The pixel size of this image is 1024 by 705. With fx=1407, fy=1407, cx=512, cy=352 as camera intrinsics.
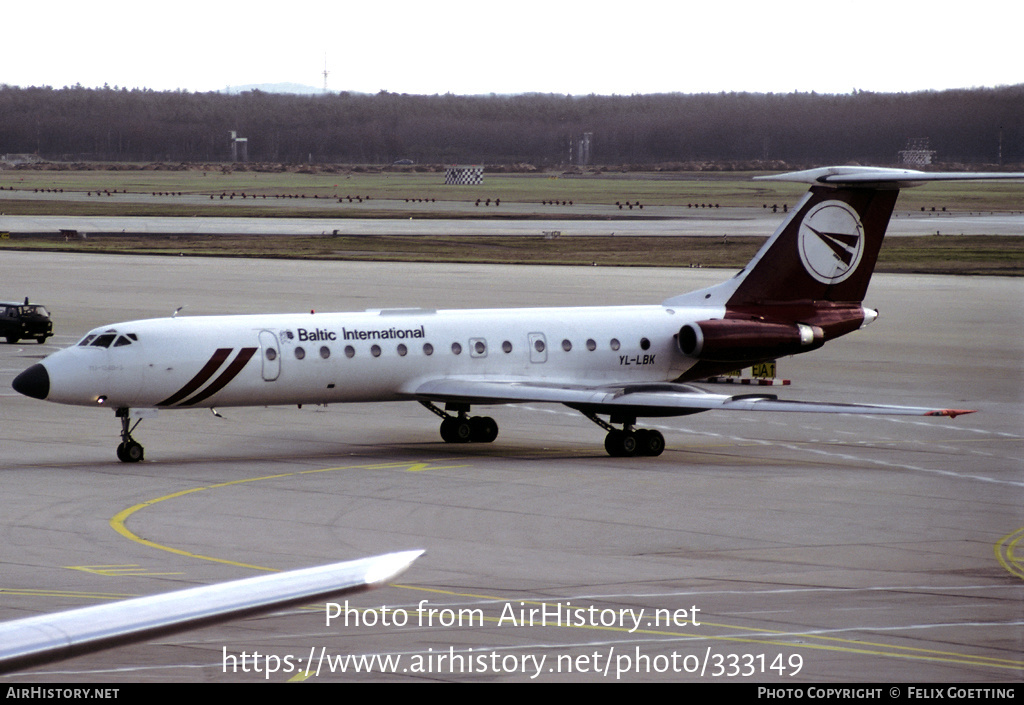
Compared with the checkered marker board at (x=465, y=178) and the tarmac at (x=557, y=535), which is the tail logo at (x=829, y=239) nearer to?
the tarmac at (x=557, y=535)

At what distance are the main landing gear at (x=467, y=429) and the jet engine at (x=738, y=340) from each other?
467 cm

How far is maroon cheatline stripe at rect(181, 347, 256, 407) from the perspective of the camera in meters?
27.8

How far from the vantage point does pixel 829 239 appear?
1283 inches

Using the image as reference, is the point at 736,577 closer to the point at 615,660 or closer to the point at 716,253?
the point at 615,660

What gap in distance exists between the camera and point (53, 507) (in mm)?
22953

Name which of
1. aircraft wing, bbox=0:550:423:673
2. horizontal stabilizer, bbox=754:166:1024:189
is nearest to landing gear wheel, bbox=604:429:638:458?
horizontal stabilizer, bbox=754:166:1024:189

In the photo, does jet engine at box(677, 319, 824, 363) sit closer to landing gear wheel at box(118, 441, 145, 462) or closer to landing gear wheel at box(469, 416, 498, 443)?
landing gear wheel at box(469, 416, 498, 443)

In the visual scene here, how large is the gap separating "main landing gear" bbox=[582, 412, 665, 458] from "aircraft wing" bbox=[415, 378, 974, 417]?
42 centimetres

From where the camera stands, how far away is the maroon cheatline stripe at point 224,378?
2778 centimetres

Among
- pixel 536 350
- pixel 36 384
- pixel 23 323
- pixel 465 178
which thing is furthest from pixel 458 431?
pixel 465 178

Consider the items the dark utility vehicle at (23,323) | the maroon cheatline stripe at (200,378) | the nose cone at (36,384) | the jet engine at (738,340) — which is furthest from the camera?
the dark utility vehicle at (23,323)

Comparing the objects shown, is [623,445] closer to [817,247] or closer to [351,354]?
[351,354]

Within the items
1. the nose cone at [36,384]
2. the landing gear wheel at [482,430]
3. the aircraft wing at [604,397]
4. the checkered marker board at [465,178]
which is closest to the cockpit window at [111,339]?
the nose cone at [36,384]

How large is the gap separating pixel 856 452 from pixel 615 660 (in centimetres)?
1744
